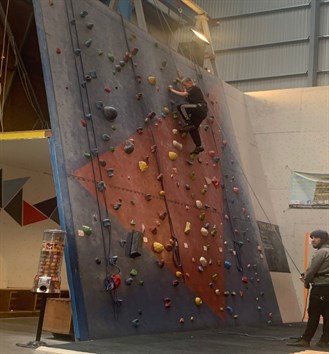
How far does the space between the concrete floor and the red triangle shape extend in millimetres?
1568

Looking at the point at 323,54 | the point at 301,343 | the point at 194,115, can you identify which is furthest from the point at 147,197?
the point at 323,54

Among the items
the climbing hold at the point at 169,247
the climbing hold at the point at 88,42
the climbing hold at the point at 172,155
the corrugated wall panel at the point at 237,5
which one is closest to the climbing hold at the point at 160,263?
the climbing hold at the point at 169,247

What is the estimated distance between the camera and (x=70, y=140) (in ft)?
20.5

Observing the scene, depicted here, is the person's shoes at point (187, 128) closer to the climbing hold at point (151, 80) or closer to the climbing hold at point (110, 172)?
the climbing hold at point (151, 80)

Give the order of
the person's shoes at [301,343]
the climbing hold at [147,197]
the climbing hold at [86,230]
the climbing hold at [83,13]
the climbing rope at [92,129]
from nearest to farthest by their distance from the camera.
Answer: the climbing hold at [86,230] → the climbing rope at [92,129] → the person's shoes at [301,343] → the climbing hold at [83,13] → the climbing hold at [147,197]

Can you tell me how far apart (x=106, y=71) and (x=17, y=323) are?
304 centimetres

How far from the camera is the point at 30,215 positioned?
8891 millimetres

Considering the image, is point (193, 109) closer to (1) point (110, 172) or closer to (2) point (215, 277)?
(1) point (110, 172)

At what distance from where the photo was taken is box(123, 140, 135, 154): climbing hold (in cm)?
697

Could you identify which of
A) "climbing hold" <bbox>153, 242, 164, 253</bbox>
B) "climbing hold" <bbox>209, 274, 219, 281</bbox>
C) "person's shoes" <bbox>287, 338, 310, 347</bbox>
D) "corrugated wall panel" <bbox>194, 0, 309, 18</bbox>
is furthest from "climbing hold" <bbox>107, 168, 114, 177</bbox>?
"corrugated wall panel" <bbox>194, 0, 309, 18</bbox>

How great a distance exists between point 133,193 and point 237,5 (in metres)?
11.5

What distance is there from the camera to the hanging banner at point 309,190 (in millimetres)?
10305

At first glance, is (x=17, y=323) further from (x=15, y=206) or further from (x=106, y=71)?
(x=106, y=71)

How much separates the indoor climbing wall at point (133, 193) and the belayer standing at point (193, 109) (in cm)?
13
